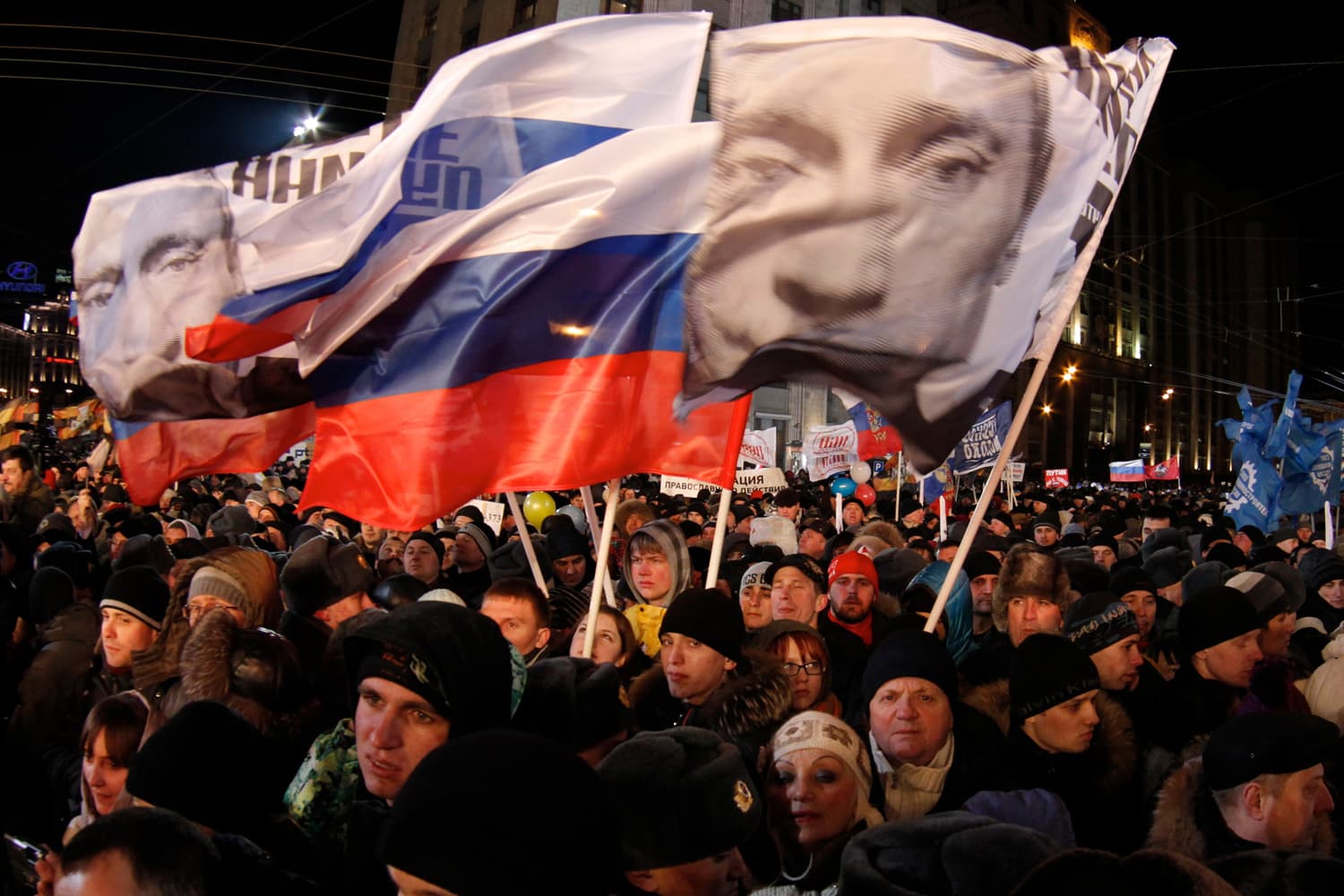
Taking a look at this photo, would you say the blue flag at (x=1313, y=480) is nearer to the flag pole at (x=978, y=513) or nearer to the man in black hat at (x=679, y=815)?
the flag pole at (x=978, y=513)

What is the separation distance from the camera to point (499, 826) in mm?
1565

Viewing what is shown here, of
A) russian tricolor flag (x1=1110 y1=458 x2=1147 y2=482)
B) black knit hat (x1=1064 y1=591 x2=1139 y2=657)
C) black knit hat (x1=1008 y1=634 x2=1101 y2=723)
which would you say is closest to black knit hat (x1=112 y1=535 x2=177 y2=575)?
black knit hat (x1=1008 y1=634 x2=1101 y2=723)

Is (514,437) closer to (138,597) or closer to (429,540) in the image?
(138,597)

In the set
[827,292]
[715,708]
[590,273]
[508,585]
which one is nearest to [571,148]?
[590,273]

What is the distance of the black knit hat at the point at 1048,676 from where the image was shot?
11.0ft

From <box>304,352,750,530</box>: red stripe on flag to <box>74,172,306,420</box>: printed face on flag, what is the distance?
2.69ft

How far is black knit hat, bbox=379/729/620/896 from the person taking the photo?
1548mm

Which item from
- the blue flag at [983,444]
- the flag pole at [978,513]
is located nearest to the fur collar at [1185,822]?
the flag pole at [978,513]

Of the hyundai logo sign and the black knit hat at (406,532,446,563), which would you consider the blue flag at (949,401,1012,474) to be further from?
the hyundai logo sign

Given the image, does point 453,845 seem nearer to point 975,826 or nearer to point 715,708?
point 975,826

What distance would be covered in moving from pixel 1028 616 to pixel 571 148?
3.20 m

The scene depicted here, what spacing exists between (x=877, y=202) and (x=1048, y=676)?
74.0 inches

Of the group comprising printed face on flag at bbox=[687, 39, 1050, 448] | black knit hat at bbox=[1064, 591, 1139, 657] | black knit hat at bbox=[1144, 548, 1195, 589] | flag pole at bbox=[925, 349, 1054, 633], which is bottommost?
black knit hat at bbox=[1144, 548, 1195, 589]

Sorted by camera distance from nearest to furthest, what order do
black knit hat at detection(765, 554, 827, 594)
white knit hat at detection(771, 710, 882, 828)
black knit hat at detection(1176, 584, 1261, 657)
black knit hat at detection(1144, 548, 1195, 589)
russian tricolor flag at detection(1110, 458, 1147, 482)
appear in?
white knit hat at detection(771, 710, 882, 828) → black knit hat at detection(1176, 584, 1261, 657) → black knit hat at detection(765, 554, 827, 594) → black knit hat at detection(1144, 548, 1195, 589) → russian tricolor flag at detection(1110, 458, 1147, 482)
